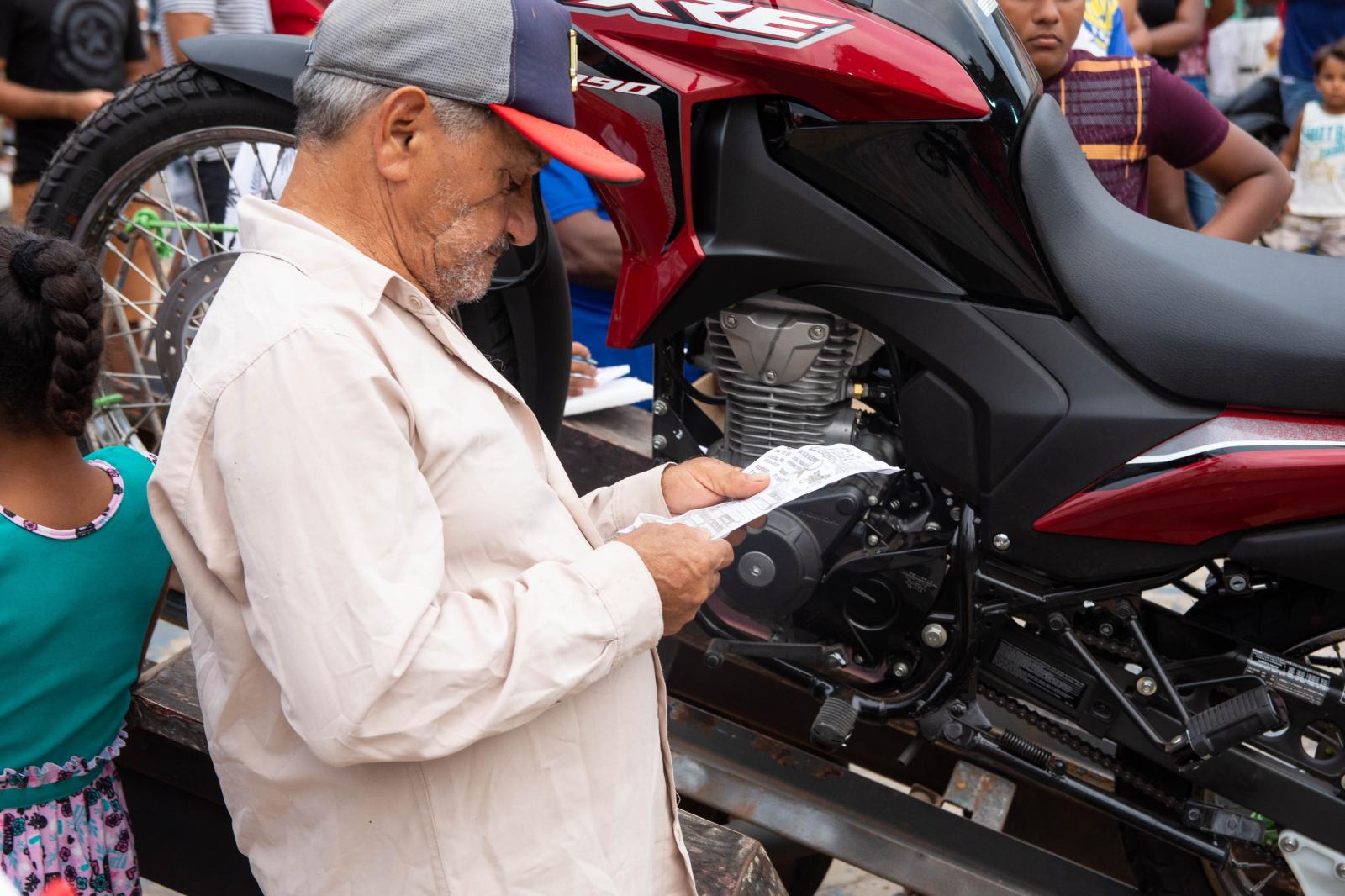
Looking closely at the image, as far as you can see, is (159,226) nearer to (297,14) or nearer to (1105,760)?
(297,14)

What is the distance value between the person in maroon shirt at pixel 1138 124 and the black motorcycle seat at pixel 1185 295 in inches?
33.6

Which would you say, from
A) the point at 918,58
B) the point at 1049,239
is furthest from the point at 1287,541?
the point at 918,58

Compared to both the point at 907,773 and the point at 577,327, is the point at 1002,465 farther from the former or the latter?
the point at 577,327

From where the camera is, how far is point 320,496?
3.79ft

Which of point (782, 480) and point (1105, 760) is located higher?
point (782, 480)

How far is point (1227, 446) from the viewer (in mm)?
1865

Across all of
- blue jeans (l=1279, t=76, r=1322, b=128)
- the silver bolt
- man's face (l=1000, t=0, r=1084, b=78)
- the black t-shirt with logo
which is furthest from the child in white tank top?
the black t-shirt with logo

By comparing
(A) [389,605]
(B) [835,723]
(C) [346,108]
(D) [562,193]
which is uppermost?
(C) [346,108]

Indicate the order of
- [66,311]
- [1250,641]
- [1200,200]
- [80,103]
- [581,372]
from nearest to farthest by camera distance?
1. [66,311]
2. [1250,641]
3. [581,372]
4. [80,103]
5. [1200,200]

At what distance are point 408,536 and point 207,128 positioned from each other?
176 centimetres

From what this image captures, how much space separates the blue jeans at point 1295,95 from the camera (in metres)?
6.09

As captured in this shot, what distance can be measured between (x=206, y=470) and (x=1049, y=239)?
1.27 meters

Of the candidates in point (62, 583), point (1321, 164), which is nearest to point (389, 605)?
point (62, 583)

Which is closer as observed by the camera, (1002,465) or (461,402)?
(461,402)
